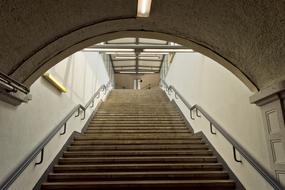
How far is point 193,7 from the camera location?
76.4 inches

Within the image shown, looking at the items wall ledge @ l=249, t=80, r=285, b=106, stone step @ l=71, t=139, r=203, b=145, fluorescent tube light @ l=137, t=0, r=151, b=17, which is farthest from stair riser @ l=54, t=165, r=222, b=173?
fluorescent tube light @ l=137, t=0, r=151, b=17

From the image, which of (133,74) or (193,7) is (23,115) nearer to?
(193,7)

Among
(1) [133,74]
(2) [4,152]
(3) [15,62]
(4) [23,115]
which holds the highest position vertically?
(1) [133,74]

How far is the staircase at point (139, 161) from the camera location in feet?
10.3

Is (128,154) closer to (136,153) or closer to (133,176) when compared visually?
(136,153)

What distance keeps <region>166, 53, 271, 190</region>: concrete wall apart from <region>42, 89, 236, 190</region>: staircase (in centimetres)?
28

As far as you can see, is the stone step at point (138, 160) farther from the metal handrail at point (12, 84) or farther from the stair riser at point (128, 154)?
the metal handrail at point (12, 84)

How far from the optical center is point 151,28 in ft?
8.06

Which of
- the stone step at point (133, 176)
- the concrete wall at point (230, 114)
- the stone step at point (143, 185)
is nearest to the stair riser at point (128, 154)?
the concrete wall at point (230, 114)

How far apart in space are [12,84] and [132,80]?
666 inches

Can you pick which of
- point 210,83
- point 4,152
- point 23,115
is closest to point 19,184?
point 4,152

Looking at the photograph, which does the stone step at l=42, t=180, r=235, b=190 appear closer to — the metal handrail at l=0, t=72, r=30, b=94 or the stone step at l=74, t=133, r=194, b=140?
the metal handrail at l=0, t=72, r=30, b=94

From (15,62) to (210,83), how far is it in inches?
139

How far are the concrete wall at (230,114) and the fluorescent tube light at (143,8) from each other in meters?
1.60
